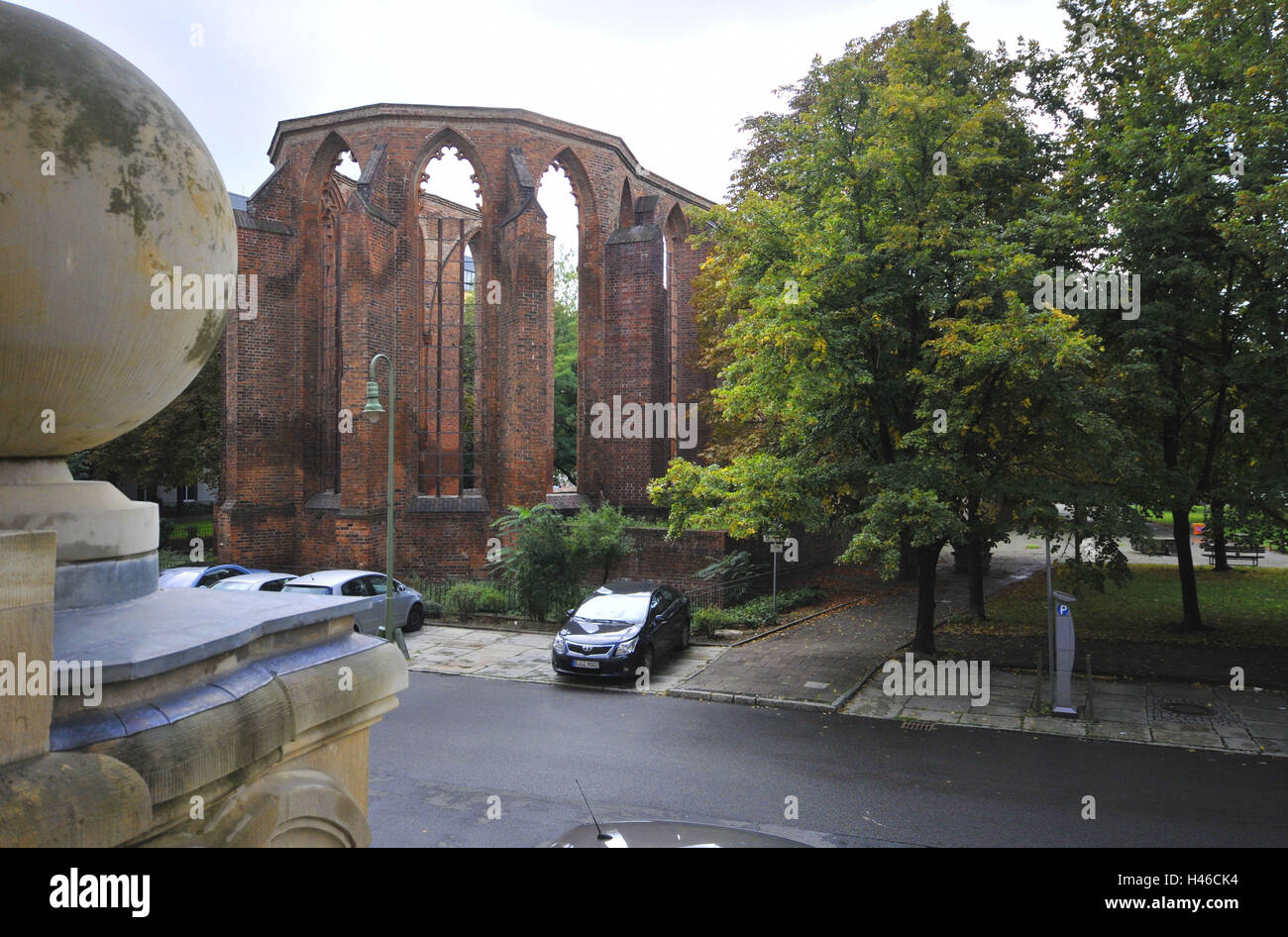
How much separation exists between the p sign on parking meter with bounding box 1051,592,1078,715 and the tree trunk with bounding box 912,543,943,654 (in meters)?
2.98

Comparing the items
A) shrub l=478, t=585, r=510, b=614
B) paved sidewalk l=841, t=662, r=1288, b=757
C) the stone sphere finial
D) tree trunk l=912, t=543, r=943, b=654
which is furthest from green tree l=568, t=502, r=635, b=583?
the stone sphere finial

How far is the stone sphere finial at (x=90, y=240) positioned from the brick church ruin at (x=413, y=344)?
19540mm

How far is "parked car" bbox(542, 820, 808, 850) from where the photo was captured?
3992 millimetres

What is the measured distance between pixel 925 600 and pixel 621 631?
17.4 ft

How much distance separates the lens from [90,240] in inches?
88.7

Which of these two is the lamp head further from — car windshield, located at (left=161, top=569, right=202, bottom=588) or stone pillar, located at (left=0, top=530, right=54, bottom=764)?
stone pillar, located at (left=0, top=530, right=54, bottom=764)

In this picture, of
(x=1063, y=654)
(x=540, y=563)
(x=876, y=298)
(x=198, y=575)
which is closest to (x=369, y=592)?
(x=198, y=575)

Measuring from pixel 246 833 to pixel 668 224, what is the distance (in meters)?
27.8

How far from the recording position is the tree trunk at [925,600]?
46.2ft

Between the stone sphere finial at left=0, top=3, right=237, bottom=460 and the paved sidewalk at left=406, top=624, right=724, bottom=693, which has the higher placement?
the stone sphere finial at left=0, top=3, right=237, bottom=460

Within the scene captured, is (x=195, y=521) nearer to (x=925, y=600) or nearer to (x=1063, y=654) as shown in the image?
(x=925, y=600)

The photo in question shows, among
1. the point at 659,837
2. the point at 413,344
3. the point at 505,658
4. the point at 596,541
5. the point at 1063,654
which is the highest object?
the point at 413,344

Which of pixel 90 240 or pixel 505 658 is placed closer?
pixel 90 240

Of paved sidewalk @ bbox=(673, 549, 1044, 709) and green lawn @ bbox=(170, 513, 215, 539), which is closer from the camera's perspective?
paved sidewalk @ bbox=(673, 549, 1044, 709)
